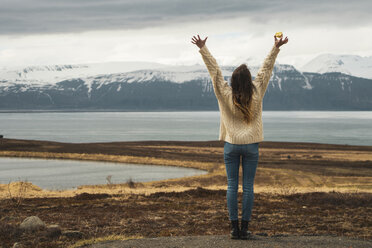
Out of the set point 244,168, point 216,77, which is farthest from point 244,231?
point 216,77

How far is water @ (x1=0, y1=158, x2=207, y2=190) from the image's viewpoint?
38.8m

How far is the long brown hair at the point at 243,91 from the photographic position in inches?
332

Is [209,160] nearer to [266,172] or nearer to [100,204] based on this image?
[266,172]

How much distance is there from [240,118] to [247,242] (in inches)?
77.2

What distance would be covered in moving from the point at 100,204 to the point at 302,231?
781cm

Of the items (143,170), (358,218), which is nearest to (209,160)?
(143,170)

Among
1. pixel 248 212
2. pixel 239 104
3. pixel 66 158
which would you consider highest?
pixel 239 104

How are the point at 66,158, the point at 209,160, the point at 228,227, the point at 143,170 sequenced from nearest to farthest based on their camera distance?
the point at 228,227 < the point at 143,170 < the point at 209,160 < the point at 66,158

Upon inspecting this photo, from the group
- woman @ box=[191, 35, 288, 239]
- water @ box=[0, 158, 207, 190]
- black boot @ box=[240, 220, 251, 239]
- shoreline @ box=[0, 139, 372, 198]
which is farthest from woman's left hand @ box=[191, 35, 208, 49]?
water @ box=[0, 158, 207, 190]

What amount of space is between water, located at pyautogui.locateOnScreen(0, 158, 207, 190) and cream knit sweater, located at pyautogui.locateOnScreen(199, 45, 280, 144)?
27571 millimetres

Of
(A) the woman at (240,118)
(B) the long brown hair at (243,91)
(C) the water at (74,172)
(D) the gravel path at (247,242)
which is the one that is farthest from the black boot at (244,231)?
(C) the water at (74,172)

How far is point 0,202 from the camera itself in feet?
56.3

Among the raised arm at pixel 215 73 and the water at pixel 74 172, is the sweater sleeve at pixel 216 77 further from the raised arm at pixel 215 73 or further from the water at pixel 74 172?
the water at pixel 74 172

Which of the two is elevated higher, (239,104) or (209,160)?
(239,104)
